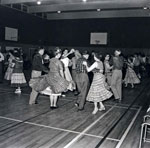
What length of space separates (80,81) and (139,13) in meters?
12.6

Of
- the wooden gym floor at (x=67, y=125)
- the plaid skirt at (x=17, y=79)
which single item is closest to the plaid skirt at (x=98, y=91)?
the wooden gym floor at (x=67, y=125)

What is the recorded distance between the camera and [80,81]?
5.44 meters

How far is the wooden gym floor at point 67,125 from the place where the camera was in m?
3.57

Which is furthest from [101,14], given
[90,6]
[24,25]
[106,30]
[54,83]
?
[54,83]

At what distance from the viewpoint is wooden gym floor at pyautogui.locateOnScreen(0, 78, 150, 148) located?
3.57m

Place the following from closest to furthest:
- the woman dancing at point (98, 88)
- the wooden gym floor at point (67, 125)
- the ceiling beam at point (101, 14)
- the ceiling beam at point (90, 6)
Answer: the wooden gym floor at point (67, 125), the woman dancing at point (98, 88), the ceiling beam at point (90, 6), the ceiling beam at point (101, 14)

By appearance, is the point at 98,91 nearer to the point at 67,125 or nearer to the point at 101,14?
the point at 67,125

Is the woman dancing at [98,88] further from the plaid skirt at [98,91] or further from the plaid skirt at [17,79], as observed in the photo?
the plaid skirt at [17,79]

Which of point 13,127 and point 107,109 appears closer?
point 13,127

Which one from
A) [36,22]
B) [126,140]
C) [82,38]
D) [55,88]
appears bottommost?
[126,140]

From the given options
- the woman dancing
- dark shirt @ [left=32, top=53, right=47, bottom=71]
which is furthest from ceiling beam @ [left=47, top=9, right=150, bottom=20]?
the woman dancing

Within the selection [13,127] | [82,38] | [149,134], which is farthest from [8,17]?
[149,134]

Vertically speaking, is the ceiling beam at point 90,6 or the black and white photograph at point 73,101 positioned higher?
the ceiling beam at point 90,6

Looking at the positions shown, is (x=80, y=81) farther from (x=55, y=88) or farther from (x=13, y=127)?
(x=13, y=127)
